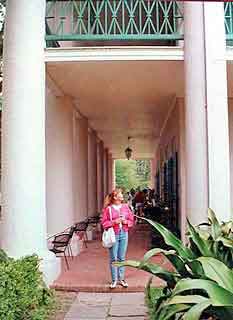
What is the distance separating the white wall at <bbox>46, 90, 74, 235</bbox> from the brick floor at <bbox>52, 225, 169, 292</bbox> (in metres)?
0.99

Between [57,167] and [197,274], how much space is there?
7.25 meters

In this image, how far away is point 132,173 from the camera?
51.4 meters

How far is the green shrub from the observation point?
5219mm

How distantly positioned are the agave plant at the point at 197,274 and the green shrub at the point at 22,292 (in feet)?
4.89

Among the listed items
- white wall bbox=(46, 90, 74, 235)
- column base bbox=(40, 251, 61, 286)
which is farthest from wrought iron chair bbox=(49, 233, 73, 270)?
white wall bbox=(46, 90, 74, 235)

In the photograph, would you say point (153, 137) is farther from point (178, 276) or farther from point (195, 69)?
point (178, 276)

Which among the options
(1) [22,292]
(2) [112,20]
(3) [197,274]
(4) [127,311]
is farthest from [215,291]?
(2) [112,20]

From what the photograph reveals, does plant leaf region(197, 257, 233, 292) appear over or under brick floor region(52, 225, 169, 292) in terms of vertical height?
over

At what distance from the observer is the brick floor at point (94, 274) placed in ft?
26.0

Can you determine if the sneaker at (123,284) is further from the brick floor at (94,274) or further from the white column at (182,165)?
the white column at (182,165)

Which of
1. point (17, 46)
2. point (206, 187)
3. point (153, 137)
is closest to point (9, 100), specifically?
point (17, 46)

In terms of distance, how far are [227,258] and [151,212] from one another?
9.51m

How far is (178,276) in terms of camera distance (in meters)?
4.57

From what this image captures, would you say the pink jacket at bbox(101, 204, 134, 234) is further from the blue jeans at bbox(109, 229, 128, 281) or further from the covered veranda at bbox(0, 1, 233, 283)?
the covered veranda at bbox(0, 1, 233, 283)
